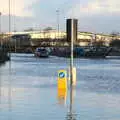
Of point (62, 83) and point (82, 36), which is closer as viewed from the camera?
point (62, 83)

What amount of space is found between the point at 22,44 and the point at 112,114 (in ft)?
531

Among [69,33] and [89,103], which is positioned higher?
[69,33]

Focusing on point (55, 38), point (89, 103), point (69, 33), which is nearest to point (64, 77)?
point (69, 33)

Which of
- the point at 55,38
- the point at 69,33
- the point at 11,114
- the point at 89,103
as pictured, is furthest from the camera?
the point at 55,38

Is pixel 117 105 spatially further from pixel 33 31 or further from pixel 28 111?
pixel 33 31

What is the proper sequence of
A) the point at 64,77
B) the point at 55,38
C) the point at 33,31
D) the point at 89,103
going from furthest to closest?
the point at 33,31, the point at 55,38, the point at 64,77, the point at 89,103

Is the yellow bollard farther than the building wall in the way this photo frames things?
No

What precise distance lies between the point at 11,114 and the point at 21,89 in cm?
954

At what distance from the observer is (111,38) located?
178 metres

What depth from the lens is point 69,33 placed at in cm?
2172

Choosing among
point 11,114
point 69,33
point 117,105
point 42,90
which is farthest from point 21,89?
point 11,114

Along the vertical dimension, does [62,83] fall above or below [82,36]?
above

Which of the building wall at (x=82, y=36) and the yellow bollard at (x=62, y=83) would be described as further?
the building wall at (x=82, y=36)

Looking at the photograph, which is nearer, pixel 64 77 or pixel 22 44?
pixel 64 77
